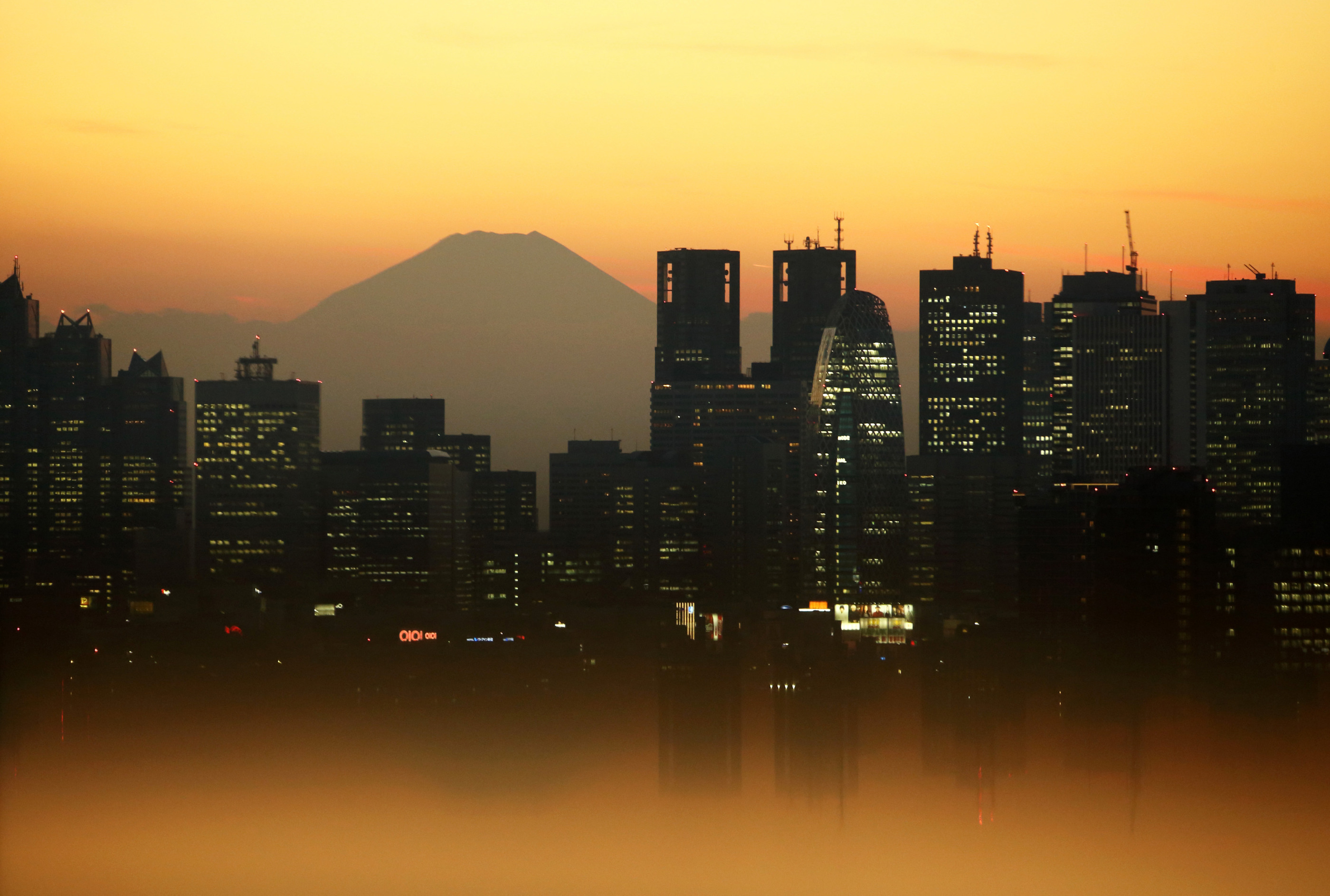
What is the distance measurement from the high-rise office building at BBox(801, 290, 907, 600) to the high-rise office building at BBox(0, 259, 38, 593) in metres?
33.7

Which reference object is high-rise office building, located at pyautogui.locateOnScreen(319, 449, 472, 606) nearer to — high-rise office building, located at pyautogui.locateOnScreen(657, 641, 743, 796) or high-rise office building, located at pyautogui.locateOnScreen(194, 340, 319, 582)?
high-rise office building, located at pyautogui.locateOnScreen(194, 340, 319, 582)

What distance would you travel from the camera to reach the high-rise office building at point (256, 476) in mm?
76000

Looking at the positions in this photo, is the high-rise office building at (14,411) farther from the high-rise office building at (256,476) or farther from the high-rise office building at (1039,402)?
the high-rise office building at (1039,402)

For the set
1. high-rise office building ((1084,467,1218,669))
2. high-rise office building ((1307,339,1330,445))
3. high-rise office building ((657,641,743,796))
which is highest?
high-rise office building ((1307,339,1330,445))

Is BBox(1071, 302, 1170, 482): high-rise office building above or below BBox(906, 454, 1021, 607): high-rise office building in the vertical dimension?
above

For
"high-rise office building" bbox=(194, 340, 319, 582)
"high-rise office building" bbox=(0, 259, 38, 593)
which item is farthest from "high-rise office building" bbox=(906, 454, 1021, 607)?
"high-rise office building" bbox=(0, 259, 38, 593)

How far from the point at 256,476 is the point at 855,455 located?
26.9 m

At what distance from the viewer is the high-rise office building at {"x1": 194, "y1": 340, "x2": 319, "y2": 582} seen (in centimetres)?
7600

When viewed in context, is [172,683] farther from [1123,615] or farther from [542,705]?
[1123,615]

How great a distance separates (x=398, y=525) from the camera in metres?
76.8

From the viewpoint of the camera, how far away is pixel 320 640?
66.2 meters

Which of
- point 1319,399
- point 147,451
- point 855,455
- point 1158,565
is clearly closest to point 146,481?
point 147,451

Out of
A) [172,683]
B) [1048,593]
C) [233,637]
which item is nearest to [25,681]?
[172,683]

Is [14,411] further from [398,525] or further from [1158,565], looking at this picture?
[1158,565]
